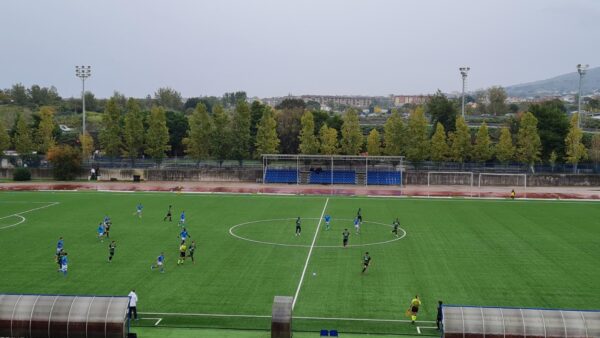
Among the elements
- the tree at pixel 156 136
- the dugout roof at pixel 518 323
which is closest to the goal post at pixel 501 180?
the tree at pixel 156 136

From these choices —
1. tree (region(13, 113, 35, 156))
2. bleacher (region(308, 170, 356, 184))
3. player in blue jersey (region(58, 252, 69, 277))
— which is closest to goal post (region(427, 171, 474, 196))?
bleacher (region(308, 170, 356, 184))

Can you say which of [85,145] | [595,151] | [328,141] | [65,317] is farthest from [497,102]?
[65,317]

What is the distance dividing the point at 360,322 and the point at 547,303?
30.2 feet

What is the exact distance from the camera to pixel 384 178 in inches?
2923

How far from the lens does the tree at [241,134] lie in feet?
266

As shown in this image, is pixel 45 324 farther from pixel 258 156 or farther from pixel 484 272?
pixel 258 156

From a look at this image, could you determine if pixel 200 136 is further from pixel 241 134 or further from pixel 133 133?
pixel 133 133

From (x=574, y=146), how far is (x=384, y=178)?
84.9 ft

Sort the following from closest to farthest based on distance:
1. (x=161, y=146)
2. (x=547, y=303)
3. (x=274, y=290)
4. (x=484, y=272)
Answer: (x=547, y=303), (x=274, y=290), (x=484, y=272), (x=161, y=146)

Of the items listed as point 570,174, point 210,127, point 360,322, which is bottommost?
point 360,322

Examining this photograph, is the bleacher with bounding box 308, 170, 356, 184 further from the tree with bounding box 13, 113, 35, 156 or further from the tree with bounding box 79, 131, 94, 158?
the tree with bounding box 13, 113, 35, 156

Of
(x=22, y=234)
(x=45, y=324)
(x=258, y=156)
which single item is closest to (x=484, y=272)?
(x=45, y=324)

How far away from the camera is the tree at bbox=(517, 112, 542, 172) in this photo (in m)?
78.3

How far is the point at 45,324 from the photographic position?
21.9 meters
